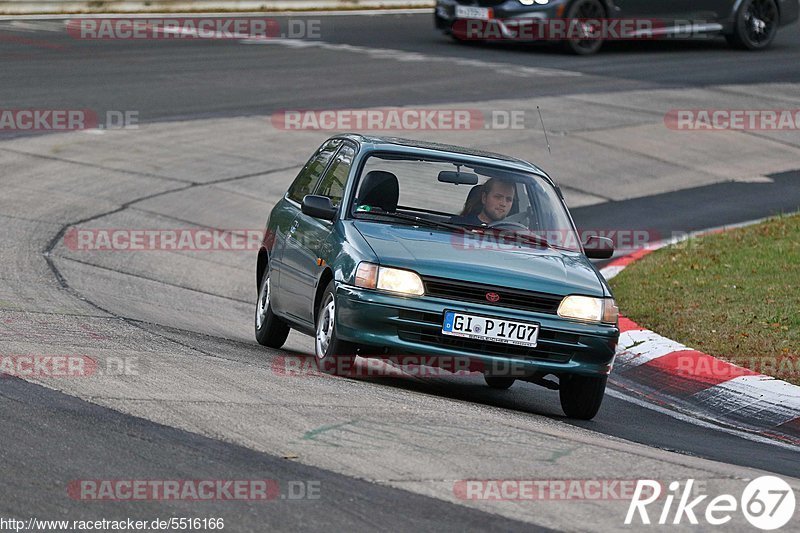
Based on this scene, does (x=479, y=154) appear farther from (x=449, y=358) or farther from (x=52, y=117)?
(x=52, y=117)

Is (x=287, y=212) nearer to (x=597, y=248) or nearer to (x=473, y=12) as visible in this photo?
(x=597, y=248)

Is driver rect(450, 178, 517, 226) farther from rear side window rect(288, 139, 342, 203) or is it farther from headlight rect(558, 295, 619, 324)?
rear side window rect(288, 139, 342, 203)

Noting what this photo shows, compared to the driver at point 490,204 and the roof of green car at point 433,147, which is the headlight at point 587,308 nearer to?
the driver at point 490,204

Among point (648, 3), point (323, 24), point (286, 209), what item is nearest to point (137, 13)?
point (323, 24)

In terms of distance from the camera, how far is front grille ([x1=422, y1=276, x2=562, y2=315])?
8125 mm

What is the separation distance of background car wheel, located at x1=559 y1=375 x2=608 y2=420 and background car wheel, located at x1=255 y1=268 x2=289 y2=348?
2.34 meters

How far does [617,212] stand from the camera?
57.2ft

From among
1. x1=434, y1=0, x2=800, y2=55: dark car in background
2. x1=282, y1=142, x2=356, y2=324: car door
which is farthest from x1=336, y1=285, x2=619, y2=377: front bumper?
x1=434, y1=0, x2=800, y2=55: dark car in background

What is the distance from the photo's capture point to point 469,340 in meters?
8.09

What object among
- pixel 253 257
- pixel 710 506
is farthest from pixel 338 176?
pixel 253 257

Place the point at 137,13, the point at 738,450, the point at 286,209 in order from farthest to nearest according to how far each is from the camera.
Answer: the point at 137,13, the point at 286,209, the point at 738,450

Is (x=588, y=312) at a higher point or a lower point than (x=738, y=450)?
higher

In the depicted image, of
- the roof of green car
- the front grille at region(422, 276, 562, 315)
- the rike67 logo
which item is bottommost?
the rike67 logo

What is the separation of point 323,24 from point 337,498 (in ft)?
85.3
